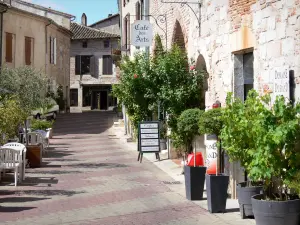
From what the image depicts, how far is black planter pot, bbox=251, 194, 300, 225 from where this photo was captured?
654 centimetres

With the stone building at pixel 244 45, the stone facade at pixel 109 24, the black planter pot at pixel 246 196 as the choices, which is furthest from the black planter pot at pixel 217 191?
the stone facade at pixel 109 24

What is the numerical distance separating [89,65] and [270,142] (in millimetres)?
48013

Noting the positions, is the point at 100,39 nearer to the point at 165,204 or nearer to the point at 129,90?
the point at 129,90

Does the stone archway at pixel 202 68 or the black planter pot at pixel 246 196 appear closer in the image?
the black planter pot at pixel 246 196

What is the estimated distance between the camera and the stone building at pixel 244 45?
7.67m

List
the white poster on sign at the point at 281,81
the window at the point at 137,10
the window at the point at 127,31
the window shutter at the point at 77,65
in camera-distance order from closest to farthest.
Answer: the white poster on sign at the point at 281,81 < the window at the point at 137,10 < the window at the point at 127,31 < the window shutter at the point at 77,65

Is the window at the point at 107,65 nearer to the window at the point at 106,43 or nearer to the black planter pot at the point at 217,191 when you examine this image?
the window at the point at 106,43

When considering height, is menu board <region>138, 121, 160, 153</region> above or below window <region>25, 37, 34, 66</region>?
below

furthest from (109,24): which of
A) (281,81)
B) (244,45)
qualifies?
(281,81)

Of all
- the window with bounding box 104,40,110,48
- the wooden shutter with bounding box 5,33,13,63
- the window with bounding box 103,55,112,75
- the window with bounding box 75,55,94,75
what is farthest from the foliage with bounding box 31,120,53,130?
the window with bounding box 75,55,94,75

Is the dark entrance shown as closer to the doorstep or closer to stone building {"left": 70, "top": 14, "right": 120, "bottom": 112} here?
stone building {"left": 70, "top": 14, "right": 120, "bottom": 112}

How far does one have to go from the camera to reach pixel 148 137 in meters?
15.5

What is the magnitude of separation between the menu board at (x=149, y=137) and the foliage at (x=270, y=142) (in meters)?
8.27

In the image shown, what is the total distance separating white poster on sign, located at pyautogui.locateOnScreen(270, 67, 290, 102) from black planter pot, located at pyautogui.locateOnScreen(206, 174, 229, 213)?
1495mm
